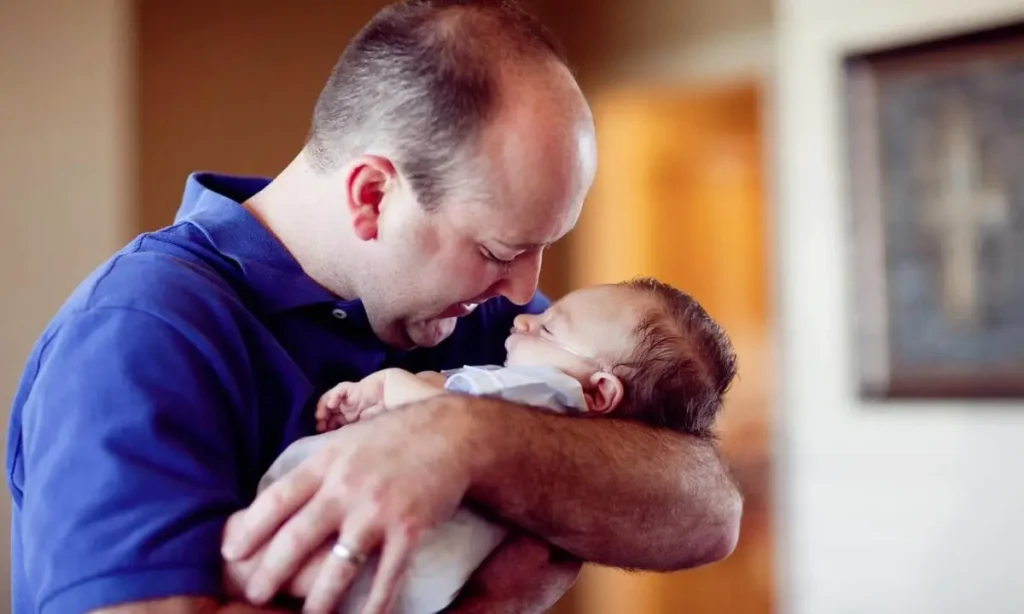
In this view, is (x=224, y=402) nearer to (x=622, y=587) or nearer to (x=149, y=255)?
(x=149, y=255)

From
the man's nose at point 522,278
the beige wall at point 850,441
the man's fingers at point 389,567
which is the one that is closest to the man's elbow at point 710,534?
the man's nose at point 522,278

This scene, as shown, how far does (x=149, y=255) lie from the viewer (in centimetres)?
103

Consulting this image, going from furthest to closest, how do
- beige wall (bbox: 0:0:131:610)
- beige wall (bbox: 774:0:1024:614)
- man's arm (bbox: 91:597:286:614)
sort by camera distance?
beige wall (bbox: 774:0:1024:614) < beige wall (bbox: 0:0:131:610) < man's arm (bbox: 91:597:286:614)

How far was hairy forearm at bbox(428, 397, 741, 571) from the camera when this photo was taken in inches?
40.9

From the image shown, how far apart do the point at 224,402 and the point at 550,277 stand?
3.21 m

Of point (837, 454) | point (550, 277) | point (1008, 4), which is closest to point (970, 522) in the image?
point (837, 454)

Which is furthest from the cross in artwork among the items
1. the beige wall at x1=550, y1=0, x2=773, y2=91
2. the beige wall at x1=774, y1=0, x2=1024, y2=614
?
the beige wall at x1=550, y1=0, x2=773, y2=91

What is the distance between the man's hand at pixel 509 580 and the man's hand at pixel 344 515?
147 mm

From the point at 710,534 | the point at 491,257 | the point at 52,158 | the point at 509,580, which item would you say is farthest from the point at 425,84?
the point at 52,158

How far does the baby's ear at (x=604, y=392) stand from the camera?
1224 millimetres

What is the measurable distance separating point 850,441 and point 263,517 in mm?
2313

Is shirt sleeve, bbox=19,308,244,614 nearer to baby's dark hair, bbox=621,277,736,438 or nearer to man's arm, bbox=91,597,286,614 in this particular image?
man's arm, bbox=91,597,286,614

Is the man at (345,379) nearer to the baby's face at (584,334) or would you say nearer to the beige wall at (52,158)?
the baby's face at (584,334)

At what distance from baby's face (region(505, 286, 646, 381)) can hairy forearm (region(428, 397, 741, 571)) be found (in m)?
0.08
